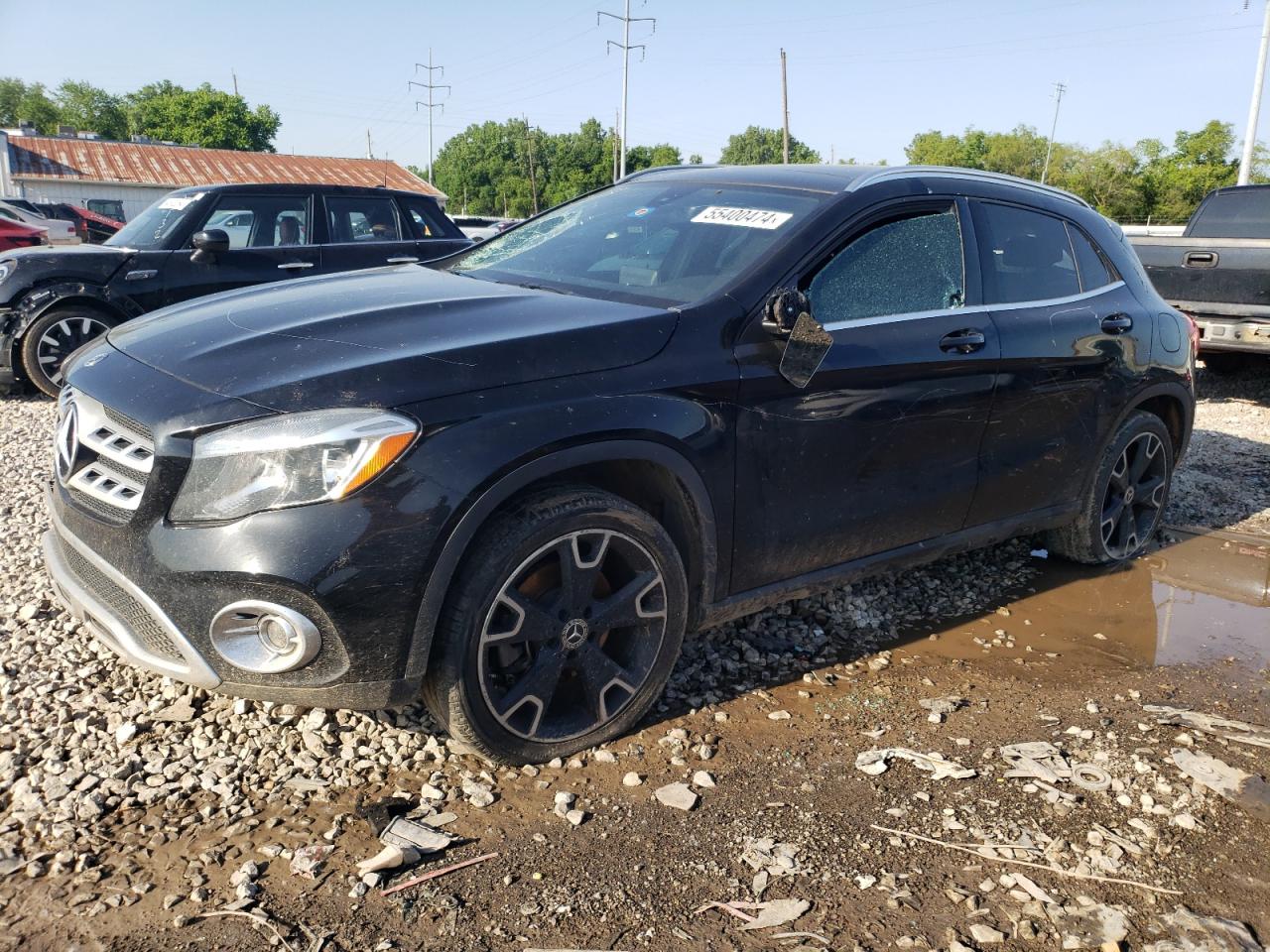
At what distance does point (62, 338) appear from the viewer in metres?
7.88

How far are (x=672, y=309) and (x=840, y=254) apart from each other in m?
0.74

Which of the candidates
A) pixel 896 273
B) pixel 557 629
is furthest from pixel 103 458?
pixel 896 273

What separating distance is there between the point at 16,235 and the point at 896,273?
15113 millimetres

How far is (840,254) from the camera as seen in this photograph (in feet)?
11.4

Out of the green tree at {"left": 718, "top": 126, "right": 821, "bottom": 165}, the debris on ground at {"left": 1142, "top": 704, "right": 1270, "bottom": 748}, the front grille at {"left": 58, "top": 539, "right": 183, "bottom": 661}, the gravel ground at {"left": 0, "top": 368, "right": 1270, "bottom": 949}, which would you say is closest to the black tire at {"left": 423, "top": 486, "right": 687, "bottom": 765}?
the gravel ground at {"left": 0, "top": 368, "right": 1270, "bottom": 949}

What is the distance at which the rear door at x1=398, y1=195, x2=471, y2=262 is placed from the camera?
30.3ft

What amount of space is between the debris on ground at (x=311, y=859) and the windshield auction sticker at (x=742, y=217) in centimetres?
243

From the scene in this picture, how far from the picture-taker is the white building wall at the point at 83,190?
50219 mm

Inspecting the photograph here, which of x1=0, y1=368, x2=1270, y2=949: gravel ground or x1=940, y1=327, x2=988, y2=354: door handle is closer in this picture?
x1=0, y1=368, x2=1270, y2=949: gravel ground

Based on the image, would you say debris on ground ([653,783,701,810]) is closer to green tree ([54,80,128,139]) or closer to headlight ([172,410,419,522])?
headlight ([172,410,419,522])

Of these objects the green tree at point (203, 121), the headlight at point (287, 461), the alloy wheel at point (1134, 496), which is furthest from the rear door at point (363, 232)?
the green tree at point (203, 121)

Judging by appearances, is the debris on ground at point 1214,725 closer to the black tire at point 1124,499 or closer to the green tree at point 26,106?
the black tire at point 1124,499

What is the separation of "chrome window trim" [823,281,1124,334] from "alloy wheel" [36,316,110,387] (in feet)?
22.1

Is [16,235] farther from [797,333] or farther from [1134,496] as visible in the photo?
[1134,496]
